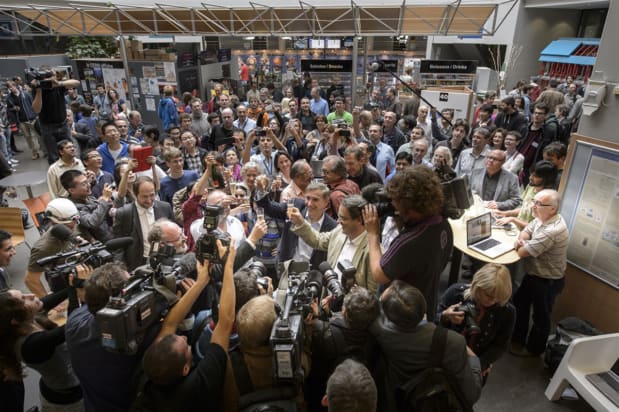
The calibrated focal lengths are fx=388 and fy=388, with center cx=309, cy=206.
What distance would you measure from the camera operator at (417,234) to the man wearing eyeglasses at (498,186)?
7.39 ft

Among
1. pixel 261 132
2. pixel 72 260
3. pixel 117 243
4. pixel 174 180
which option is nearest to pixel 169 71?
pixel 261 132

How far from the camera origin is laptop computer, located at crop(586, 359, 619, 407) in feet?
8.18

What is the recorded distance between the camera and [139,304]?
1708mm

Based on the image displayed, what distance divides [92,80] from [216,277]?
1076 cm

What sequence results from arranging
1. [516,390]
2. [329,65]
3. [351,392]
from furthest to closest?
[329,65]
[516,390]
[351,392]

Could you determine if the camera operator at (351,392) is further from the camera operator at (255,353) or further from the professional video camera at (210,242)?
the professional video camera at (210,242)

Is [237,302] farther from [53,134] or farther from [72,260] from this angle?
[53,134]

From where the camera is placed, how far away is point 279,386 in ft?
5.22

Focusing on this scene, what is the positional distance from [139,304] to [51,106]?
224 inches

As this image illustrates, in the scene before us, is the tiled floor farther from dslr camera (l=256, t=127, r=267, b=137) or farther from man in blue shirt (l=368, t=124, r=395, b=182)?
dslr camera (l=256, t=127, r=267, b=137)

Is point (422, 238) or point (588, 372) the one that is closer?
point (422, 238)

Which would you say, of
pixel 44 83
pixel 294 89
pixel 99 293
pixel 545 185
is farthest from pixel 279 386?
pixel 294 89

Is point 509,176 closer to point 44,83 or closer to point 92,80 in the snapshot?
point 44,83

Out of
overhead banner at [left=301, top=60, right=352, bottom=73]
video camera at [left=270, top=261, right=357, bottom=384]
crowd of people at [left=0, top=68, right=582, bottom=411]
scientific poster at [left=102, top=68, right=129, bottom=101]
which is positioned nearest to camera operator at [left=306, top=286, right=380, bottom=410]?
crowd of people at [left=0, top=68, right=582, bottom=411]
